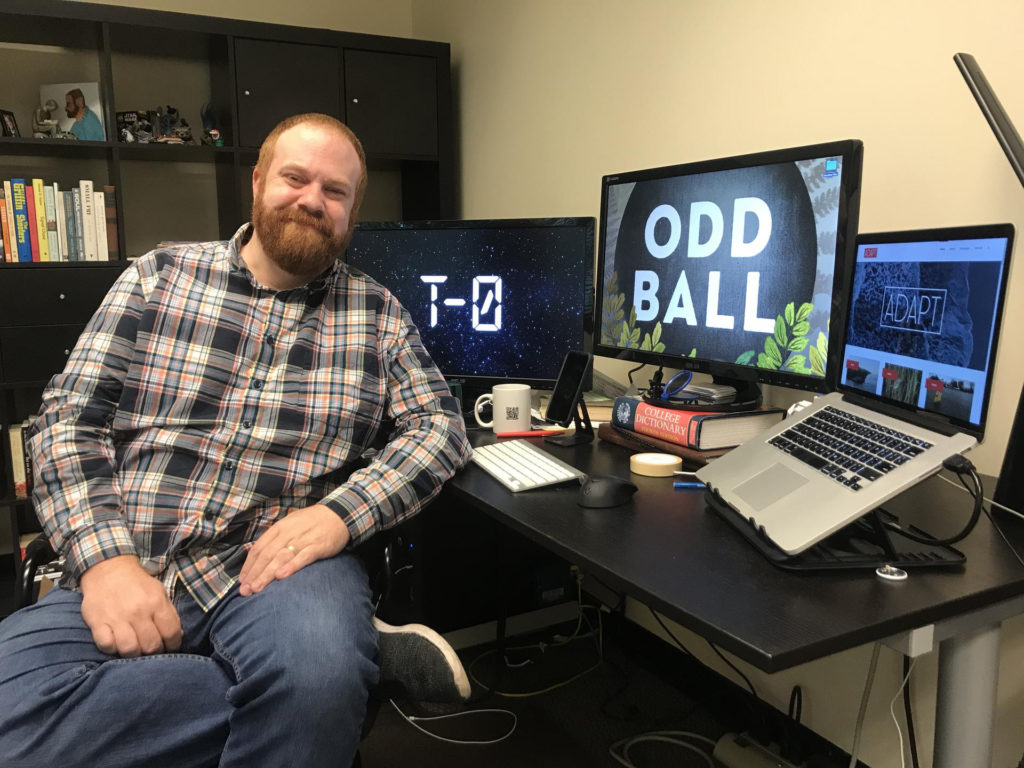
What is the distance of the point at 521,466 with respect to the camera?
1.38m

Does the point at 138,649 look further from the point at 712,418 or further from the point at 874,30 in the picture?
the point at 874,30

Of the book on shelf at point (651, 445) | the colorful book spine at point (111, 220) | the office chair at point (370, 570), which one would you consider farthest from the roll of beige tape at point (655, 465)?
the colorful book spine at point (111, 220)

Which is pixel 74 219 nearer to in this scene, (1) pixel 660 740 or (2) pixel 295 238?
(2) pixel 295 238

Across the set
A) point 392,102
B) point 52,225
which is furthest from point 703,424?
point 52,225

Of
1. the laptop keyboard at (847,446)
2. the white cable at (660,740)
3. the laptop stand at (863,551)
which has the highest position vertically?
the laptop keyboard at (847,446)

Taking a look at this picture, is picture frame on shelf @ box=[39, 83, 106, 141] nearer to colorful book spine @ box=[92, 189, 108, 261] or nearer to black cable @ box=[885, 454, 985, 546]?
colorful book spine @ box=[92, 189, 108, 261]

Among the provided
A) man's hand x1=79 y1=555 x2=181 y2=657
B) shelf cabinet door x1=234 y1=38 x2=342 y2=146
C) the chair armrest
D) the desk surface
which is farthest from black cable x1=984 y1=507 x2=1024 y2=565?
shelf cabinet door x1=234 y1=38 x2=342 y2=146

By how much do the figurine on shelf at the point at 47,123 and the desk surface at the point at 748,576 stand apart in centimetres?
214

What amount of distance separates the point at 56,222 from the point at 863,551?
99.6 inches

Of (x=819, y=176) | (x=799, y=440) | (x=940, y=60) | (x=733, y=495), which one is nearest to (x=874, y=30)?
(x=940, y=60)

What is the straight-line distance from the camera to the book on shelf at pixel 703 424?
1409mm

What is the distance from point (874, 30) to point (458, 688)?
139 cm

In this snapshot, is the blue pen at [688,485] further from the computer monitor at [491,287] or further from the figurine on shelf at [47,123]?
the figurine on shelf at [47,123]

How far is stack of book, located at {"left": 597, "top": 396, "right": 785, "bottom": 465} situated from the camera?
1.41 meters
